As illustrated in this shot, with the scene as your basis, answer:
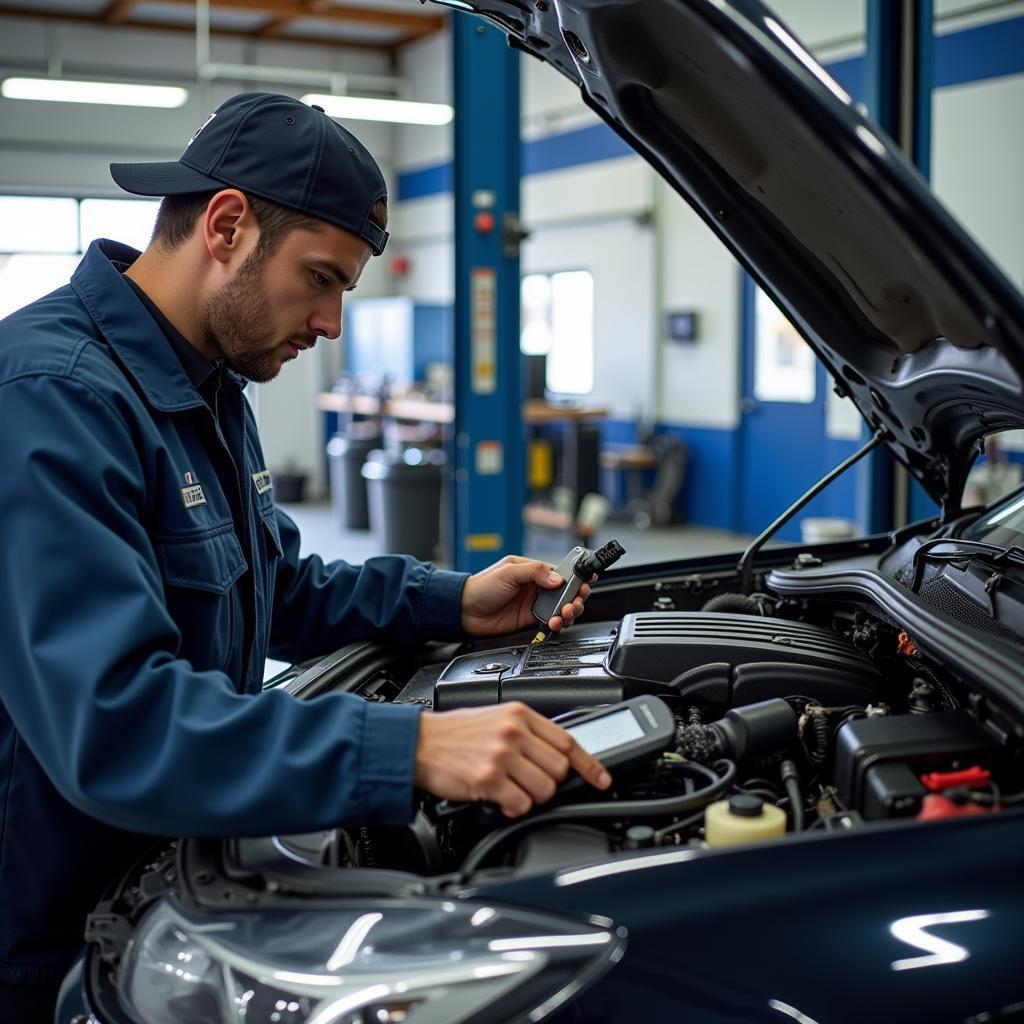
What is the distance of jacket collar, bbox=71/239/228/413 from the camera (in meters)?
1.42

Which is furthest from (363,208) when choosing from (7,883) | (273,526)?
(7,883)

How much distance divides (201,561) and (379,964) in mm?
599

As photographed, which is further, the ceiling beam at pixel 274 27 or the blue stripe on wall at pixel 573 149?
the ceiling beam at pixel 274 27

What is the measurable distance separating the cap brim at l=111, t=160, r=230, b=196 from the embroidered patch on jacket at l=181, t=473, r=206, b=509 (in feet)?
1.15

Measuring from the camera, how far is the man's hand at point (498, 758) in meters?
1.17

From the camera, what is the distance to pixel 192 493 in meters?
1.43

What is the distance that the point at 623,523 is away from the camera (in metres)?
9.50

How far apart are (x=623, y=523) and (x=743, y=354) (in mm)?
1736

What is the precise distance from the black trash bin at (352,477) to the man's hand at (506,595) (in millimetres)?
7523

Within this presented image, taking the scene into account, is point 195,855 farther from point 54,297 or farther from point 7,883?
point 54,297

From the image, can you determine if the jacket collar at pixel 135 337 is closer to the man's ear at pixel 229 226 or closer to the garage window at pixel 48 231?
the man's ear at pixel 229 226

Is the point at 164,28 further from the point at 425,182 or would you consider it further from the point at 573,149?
the point at 573,149

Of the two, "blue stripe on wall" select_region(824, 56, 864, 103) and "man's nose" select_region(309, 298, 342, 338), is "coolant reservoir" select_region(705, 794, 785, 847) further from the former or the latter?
"blue stripe on wall" select_region(824, 56, 864, 103)

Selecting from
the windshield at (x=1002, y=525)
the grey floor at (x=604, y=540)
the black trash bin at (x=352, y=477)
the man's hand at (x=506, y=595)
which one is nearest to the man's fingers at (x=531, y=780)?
the man's hand at (x=506, y=595)
